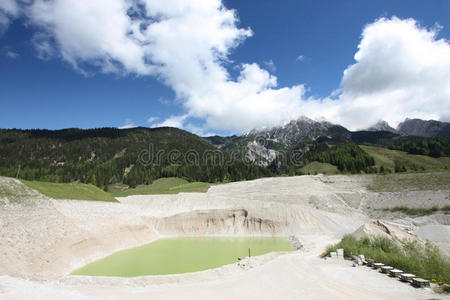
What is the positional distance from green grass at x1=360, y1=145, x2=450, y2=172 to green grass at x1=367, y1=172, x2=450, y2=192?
48745 mm

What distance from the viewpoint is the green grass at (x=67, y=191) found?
103 feet

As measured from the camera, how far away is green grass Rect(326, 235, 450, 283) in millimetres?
Result: 14664

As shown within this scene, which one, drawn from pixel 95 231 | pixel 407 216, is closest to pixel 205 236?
pixel 95 231

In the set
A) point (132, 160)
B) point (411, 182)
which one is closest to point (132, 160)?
point (132, 160)

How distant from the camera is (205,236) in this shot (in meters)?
41.6

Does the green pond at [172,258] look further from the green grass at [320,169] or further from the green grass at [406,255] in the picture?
the green grass at [320,169]

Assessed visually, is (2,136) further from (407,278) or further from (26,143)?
(407,278)

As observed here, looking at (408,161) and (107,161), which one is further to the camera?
(107,161)

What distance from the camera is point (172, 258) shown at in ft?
83.6

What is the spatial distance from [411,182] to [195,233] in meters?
49.2

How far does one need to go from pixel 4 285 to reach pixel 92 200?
24568 mm

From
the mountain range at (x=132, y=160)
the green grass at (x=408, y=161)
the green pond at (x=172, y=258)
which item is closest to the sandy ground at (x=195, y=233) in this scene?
the green pond at (x=172, y=258)

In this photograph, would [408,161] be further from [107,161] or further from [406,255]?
[107,161]

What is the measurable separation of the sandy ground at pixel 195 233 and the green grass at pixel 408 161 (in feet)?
217
